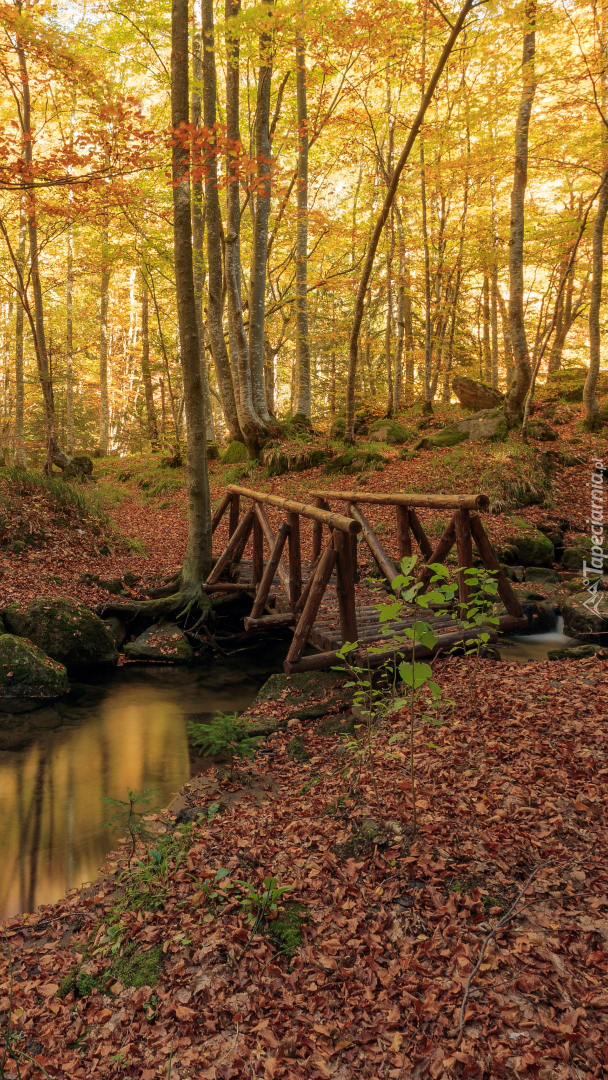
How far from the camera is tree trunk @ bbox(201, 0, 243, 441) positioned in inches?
545

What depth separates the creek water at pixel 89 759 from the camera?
15.2ft

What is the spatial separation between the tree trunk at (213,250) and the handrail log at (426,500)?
878 centimetres

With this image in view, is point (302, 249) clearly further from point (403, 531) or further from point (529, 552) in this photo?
point (403, 531)

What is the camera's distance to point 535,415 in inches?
653

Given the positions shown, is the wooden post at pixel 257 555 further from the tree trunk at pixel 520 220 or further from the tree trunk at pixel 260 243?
the tree trunk at pixel 520 220

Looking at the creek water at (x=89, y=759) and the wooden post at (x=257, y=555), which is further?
the wooden post at (x=257, y=555)

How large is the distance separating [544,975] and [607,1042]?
1.06 ft

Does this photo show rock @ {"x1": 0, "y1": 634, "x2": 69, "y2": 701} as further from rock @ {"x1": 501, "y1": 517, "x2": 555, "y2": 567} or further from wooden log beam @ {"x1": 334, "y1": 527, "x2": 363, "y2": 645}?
rock @ {"x1": 501, "y1": 517, "x2": 555, "y2": 567}

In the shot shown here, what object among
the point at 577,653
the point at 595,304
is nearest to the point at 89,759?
the point at 577,653

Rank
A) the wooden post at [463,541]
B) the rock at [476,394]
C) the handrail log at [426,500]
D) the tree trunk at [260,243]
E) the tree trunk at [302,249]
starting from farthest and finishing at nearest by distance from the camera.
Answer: the rock at [476,394] → the tree trunk at [302,249] → the tree trunk at [260,243] → the wooden post at [463,541] → the handrail log at [426,500]

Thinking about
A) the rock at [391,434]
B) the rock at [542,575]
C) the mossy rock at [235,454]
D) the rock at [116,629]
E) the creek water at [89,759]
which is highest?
the rock at [391,434]

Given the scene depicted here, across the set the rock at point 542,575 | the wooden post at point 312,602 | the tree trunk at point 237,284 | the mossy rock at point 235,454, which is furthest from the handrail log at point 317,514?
the mossy rock at point 235,454

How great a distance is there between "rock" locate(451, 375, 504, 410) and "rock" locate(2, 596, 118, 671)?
13530 mm

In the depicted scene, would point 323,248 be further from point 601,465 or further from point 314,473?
point 601,465
